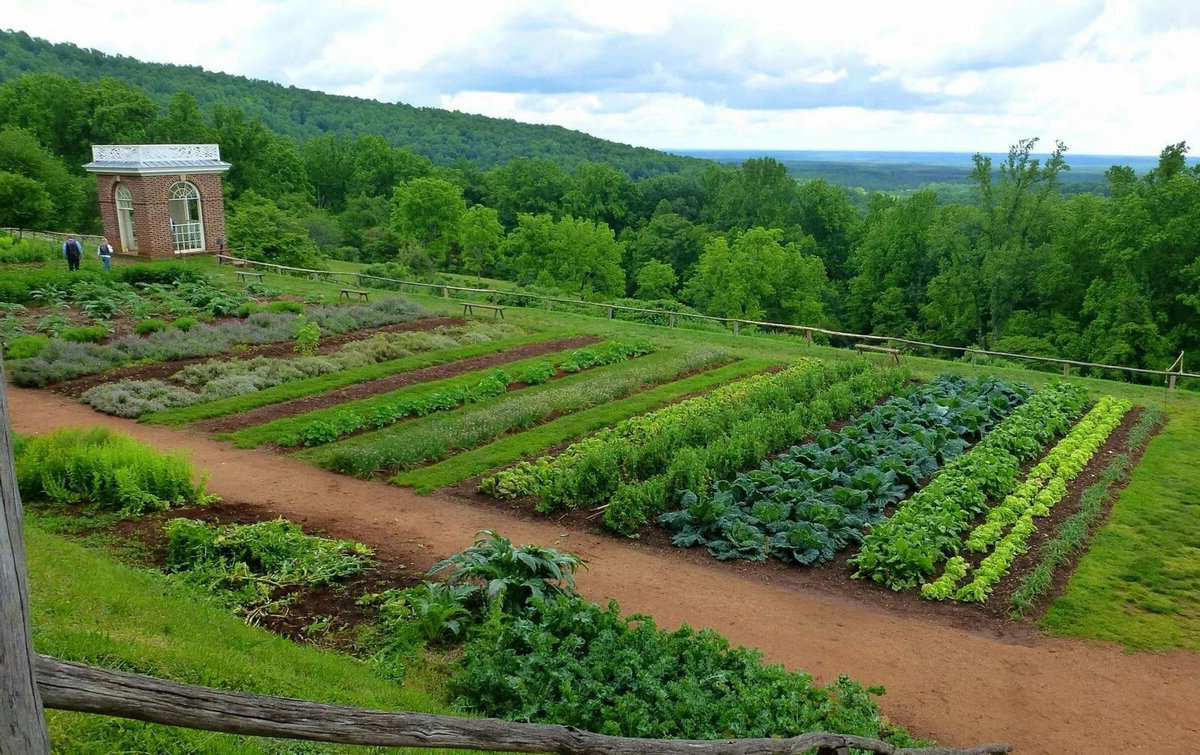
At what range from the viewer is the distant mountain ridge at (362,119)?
9450cm

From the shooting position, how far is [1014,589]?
1059 centimetres

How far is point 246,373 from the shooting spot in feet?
63.0

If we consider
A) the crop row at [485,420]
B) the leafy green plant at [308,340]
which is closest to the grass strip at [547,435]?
the crop row at [485,420]

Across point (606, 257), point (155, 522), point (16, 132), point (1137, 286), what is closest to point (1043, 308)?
point (1137, 286)

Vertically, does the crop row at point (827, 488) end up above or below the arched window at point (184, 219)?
below

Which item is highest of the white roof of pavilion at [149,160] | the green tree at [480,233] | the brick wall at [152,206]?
the white roof of pavilion at [149,160]

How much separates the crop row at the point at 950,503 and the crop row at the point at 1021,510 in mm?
232

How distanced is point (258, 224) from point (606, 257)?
2540 centimetres

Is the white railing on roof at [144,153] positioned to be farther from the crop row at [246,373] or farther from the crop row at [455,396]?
the crop row at [455,396]

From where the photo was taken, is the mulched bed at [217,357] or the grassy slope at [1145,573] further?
the mulched bed at [217,357]

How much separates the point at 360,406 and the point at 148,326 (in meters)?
8.50

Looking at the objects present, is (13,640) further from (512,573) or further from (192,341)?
A: (192,341)

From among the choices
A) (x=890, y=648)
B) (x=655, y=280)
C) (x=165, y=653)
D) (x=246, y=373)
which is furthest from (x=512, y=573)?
(x=655, y=280)

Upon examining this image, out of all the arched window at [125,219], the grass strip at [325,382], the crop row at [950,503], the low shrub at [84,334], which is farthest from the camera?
the arched window at [125,219]
